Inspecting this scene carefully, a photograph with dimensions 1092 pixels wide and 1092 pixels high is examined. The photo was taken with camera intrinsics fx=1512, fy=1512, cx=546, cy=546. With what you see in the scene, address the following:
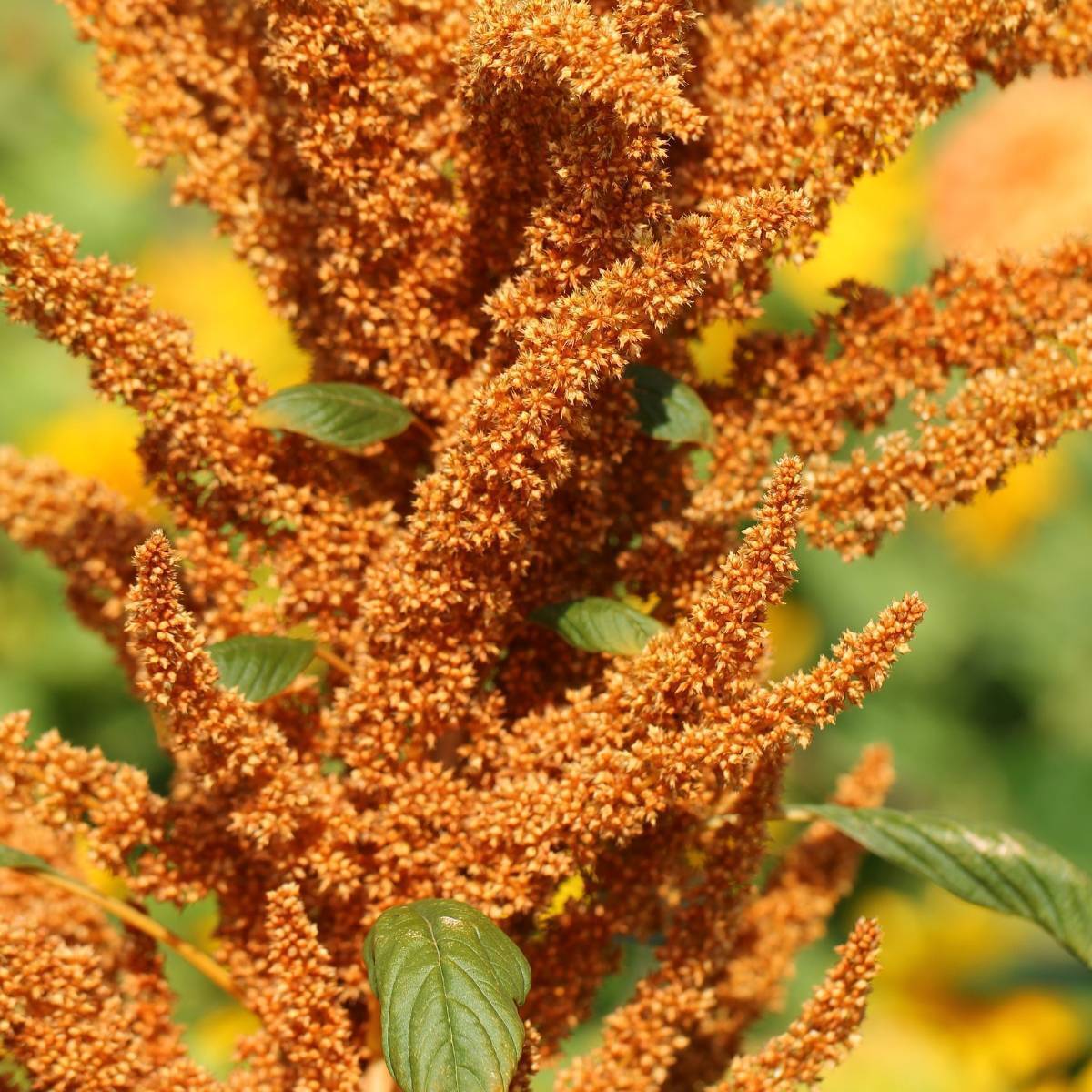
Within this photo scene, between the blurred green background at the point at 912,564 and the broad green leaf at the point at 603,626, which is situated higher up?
the blurred green background at the point at 912,564

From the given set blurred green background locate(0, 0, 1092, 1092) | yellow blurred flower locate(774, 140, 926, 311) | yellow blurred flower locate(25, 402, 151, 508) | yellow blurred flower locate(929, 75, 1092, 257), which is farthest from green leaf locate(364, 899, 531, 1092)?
yellow blurred flower locate(929, 75, 1092, 257)

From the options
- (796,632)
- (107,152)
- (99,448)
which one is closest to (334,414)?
(99,448)

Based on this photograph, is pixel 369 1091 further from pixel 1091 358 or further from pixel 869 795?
pixel 1091 358

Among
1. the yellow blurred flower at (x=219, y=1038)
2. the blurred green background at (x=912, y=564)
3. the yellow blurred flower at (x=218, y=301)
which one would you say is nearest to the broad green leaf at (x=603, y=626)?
the yellow blurred flower at (x=219, y=1038)

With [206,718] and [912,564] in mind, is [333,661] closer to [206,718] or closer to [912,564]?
[206,718]

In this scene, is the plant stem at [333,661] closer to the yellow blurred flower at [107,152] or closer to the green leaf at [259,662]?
the green leaf at [259,662]

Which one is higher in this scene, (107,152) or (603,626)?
(107,152)

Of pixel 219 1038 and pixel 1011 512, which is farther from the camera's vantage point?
pixel 1011 512

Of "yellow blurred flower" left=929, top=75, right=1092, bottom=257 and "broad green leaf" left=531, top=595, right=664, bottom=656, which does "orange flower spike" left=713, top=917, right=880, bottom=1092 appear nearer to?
"broad green leaf" left=531, top=595, right=664, bottom=656

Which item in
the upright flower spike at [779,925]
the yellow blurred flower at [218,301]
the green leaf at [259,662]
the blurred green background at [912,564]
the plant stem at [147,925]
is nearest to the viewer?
the green leaf at [259,662]
